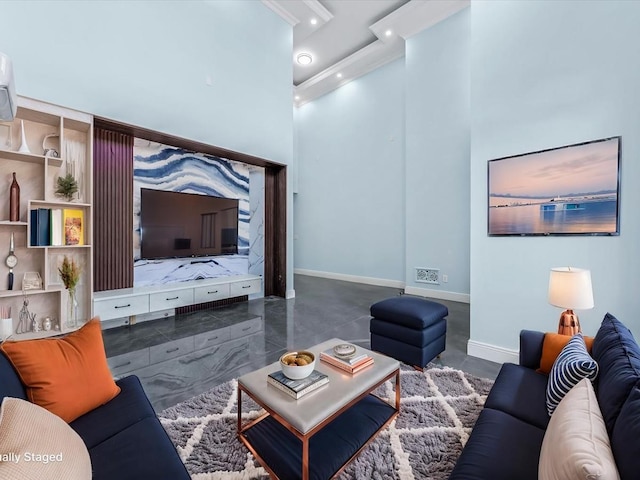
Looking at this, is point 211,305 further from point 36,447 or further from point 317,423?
point 36,447

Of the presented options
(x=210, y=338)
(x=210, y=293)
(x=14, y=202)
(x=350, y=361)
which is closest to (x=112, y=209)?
(x=14, y=202)

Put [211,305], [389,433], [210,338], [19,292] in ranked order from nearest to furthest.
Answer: [389,433] < [19,292] < [210,338] < [211,305]

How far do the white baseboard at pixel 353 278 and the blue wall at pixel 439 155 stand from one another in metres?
0.49

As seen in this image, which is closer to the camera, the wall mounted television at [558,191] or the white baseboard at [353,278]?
the wall mounted television at [558,191]

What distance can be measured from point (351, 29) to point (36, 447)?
6715 mm

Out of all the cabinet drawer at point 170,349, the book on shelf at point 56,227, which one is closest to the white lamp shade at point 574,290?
the cabinet drawer at point 170,349

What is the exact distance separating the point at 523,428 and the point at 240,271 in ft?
14.6

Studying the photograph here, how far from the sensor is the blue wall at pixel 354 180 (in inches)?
235

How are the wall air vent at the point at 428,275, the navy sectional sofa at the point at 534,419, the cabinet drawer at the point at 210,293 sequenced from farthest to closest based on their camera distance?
the wall air vent at the point at 428,275, the cabinet drawer at the point at 210,293, the navy sectional sofa at the point at 534,419

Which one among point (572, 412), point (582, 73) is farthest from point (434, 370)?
point (582, 73)

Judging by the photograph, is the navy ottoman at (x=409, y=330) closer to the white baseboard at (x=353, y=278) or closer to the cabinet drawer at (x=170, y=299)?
the cabinet drawer at (x=170, y=299)

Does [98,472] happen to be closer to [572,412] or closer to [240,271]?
[572,412]

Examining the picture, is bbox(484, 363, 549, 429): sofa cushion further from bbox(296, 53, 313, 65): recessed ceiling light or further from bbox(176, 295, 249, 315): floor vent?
bbox(296, 53, 313, 65): recessed ceiling light

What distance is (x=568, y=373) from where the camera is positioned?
4.11 feet
